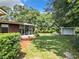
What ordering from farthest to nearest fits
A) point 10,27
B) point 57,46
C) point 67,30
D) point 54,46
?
point 67,30 < point 10,27 < point 57,46 < point 54,46

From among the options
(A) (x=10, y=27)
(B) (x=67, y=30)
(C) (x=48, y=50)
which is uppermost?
(A) (x=10, y=27)

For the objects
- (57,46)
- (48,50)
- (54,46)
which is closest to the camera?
(48,50)

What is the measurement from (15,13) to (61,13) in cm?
3282

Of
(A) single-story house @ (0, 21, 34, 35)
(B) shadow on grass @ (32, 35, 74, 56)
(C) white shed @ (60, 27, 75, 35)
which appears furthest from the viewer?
(C) white shed @ (60, 27, 75, 35)

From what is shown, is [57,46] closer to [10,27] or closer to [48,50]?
[48,50]

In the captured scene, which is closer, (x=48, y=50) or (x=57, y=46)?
(x=48, y=50)

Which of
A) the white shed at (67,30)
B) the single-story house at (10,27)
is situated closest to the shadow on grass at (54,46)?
the single-story house at (10,27)

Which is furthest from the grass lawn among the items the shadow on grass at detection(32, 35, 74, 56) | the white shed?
the white shed

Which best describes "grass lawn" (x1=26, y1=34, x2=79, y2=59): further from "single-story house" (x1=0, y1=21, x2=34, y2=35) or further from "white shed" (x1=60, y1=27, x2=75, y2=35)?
"white shed" (x1=60, y1=27, x2=75, y2=35)

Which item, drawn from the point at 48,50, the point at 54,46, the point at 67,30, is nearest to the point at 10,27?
the point at 54,46

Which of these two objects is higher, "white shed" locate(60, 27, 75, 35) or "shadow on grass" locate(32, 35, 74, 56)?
"white shed" locate(60, 27, 75, 35)

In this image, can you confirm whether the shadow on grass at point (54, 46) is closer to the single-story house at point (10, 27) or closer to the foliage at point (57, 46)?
the foliage at point (57, 46)

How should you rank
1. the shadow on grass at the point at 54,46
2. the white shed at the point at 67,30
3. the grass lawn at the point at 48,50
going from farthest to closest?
the white shed at the point at 67,30 < the shadow on grass at the point at 54,46 < the grass lawn at the point at 48,50

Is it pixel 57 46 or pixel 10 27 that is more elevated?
pixel 10 27
